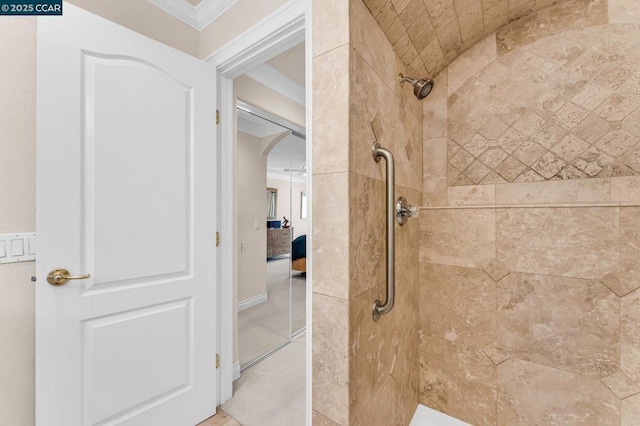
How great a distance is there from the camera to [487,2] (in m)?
1.23

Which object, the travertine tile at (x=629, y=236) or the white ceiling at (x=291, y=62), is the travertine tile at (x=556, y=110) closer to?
the travertine tile at (x=629, y=236)

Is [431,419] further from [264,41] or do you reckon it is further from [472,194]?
[264,41]

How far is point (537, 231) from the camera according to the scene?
1.27m

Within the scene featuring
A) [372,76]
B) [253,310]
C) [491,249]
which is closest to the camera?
[372,76]

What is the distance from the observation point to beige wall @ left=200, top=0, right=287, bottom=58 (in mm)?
1281

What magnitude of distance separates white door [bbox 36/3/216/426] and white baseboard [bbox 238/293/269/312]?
122cm

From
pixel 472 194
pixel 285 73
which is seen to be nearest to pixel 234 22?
pixel 285 73

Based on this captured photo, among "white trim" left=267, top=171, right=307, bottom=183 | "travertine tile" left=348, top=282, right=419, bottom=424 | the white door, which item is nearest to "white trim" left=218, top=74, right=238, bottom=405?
the white door

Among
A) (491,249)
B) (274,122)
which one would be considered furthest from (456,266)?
(274,122)

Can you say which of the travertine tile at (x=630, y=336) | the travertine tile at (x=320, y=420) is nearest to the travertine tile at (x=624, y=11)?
the travertine tile at (x=630, y=336)

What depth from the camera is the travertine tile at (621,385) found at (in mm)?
1074

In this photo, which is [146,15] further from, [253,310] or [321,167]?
[253,310]

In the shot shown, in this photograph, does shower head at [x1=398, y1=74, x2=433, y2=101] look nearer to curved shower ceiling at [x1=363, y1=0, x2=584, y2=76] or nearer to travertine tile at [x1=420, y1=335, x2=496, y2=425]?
curved shower ceiling at [x1=363, y1=0, x2=584, y2=76]

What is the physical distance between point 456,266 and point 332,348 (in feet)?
3.12
